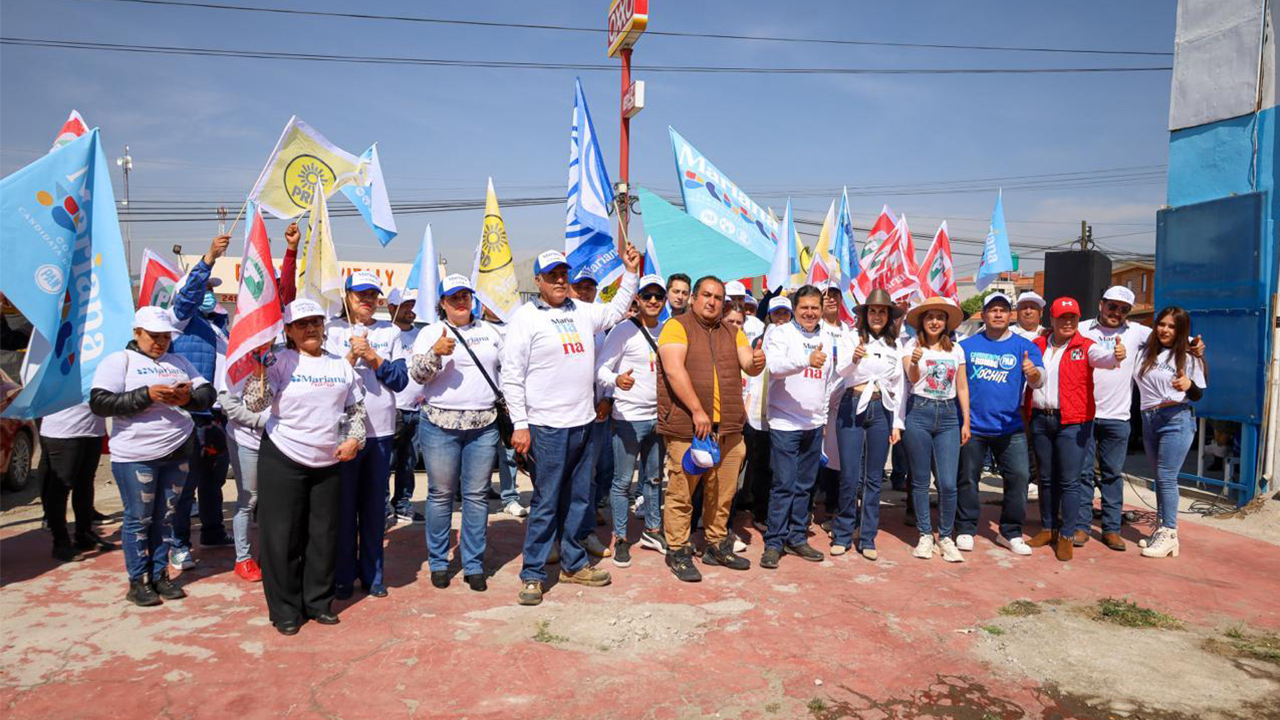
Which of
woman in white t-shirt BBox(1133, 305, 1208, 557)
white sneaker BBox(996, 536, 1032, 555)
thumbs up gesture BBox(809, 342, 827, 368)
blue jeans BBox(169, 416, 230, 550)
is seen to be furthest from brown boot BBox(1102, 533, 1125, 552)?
blue jeans BBox(169, 416, 230, 550)

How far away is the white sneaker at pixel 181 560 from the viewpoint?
572 centimetres

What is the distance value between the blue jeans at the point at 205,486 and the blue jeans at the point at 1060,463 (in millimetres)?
6390

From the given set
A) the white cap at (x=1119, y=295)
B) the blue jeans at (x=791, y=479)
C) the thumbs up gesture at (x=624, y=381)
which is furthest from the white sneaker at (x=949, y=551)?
the thumbs up gesture at (x=624, y=381)

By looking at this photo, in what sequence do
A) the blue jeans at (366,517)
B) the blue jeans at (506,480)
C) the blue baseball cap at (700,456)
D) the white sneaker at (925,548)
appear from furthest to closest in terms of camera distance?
the blue jeans at (506,480), the white sneaker at (925,548), the blue baseball cap at (700,456), the blue jeans at (366,517)

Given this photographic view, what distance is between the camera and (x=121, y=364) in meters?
4.89

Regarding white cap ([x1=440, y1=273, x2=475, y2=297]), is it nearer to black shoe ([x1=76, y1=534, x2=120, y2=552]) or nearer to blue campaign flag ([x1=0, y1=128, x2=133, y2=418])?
blue campaign flag ([x1=0, y1=128, x2=133, y2=418])

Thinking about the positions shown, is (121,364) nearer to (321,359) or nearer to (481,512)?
(321,359)

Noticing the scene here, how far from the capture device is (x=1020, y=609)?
5.03m

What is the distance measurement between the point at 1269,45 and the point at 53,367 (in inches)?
437

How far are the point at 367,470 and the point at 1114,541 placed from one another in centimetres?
586

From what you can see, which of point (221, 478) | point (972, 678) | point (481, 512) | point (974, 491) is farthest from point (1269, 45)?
point (221, 478)

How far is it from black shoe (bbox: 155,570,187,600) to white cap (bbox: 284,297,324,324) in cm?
195

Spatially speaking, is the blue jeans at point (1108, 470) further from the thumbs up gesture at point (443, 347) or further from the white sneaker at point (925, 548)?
the thumbs up gesture at point (443, 347)

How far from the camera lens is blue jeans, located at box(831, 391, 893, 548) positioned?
6.16m
